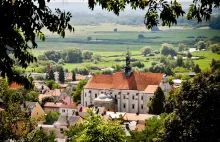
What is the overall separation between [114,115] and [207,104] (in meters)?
23.4

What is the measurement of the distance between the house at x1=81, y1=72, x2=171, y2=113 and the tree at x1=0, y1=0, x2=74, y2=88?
164ft

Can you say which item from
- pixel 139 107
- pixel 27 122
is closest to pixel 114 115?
pixel 139 107

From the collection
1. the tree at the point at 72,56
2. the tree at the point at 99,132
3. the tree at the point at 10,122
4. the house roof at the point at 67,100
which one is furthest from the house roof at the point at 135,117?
the tree at the point at 72,56

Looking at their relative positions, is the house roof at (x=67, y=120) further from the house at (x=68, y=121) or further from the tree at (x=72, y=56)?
the tree at (x=72, y=56)

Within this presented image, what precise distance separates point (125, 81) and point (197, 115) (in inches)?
1351

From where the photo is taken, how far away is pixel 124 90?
5909 centimetres

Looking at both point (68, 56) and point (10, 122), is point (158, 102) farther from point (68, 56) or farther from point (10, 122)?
point (68, 56)

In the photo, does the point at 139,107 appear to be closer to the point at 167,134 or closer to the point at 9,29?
the point at 167,134

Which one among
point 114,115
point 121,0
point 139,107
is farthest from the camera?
point 139,107

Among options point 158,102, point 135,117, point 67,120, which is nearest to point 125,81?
point 158,102

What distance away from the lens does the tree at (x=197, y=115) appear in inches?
969

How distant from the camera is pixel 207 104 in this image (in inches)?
1030

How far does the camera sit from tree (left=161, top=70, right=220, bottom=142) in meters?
24.6

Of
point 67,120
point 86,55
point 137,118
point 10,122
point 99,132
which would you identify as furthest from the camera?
point 86,55
